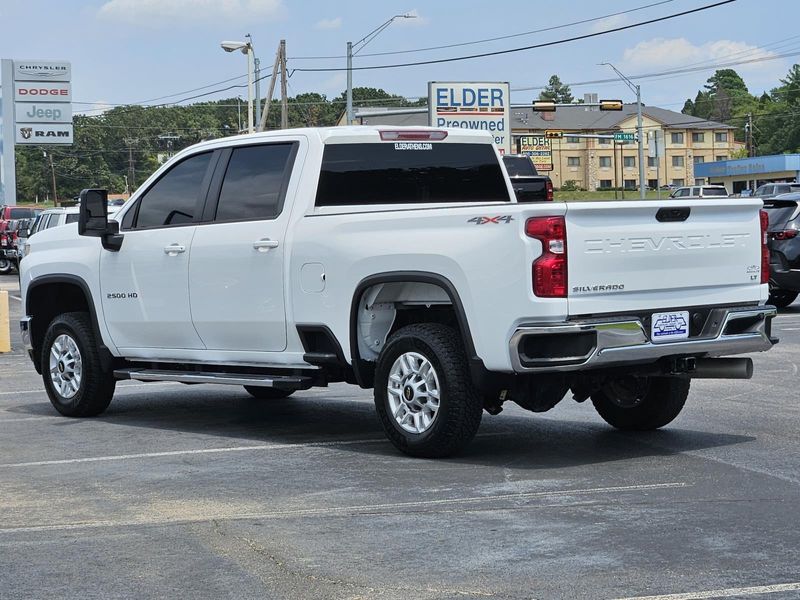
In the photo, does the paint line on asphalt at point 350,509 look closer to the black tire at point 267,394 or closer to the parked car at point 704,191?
the black tire at point 267,394

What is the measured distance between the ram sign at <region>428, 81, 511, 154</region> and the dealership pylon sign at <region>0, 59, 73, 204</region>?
29.7m

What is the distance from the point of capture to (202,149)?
996cm

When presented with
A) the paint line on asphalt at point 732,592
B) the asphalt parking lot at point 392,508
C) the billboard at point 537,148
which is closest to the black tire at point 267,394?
the asphalt parking lot at point 392,508

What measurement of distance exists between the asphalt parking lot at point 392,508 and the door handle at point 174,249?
1327mm

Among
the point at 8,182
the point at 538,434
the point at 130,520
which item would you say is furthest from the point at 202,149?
the point at 8,182

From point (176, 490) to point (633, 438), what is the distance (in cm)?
328

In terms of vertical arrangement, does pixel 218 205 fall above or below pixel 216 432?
above

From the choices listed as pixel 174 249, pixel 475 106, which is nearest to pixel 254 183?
pixel 174 249

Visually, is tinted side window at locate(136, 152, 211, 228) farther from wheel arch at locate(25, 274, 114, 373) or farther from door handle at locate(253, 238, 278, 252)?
wheel arch at locate(25, 274, 114, 373)

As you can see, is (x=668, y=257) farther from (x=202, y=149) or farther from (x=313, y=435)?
(x=202, y=149)

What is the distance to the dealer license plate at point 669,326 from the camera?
311 inches

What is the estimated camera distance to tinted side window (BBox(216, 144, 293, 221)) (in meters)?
9.23

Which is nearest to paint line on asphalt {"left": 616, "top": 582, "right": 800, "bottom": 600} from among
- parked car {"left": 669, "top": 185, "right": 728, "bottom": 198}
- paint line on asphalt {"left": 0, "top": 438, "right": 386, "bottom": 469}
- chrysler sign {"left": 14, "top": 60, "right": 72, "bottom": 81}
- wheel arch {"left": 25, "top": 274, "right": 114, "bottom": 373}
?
paint line on asphalt {"left": 0, "top": 438, "right": 386, "bottom": 469}

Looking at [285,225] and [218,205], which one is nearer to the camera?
[285,225]
